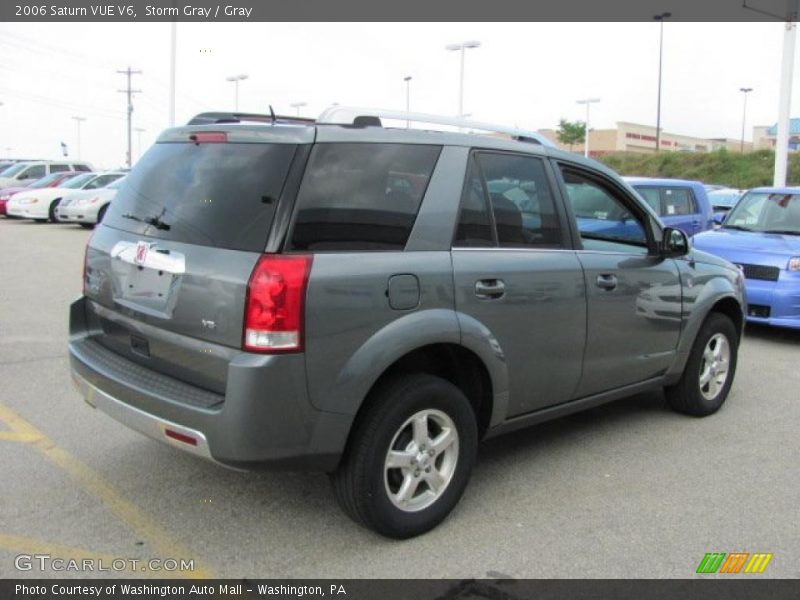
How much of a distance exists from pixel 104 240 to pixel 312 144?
1.31m

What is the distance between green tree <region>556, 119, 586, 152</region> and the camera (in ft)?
222

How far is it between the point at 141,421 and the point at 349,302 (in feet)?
3.56

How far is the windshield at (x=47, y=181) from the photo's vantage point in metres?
25.2

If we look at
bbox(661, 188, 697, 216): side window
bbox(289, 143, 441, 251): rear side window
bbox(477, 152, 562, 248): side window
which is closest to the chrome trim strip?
bbox(289, 143, 441, 251): rear side window

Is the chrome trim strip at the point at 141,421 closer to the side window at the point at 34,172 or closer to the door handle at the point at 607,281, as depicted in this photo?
the door handle at the point at 607,281

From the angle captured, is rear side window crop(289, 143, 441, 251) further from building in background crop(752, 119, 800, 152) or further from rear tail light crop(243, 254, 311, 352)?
building in background crop(752, 119, 800, 152)

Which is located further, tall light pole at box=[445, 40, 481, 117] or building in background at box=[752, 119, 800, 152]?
building in background at box=[752, 119, 800, 152]

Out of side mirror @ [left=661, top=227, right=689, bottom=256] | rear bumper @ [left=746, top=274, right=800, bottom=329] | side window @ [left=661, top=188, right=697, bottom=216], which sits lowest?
rear bumper @ [left=746, top=274, right=800, bottom=329]

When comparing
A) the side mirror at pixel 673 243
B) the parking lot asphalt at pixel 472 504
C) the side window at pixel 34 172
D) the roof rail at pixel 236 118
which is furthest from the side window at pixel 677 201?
the side window at pixel 34 172

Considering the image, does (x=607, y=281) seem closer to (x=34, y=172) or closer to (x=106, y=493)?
(x=106, y=493)

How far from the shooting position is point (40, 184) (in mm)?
25234

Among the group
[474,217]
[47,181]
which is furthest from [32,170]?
[474,217]

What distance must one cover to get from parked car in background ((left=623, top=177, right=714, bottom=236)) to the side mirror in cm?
673

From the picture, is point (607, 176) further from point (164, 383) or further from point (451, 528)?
point (164, 383)
